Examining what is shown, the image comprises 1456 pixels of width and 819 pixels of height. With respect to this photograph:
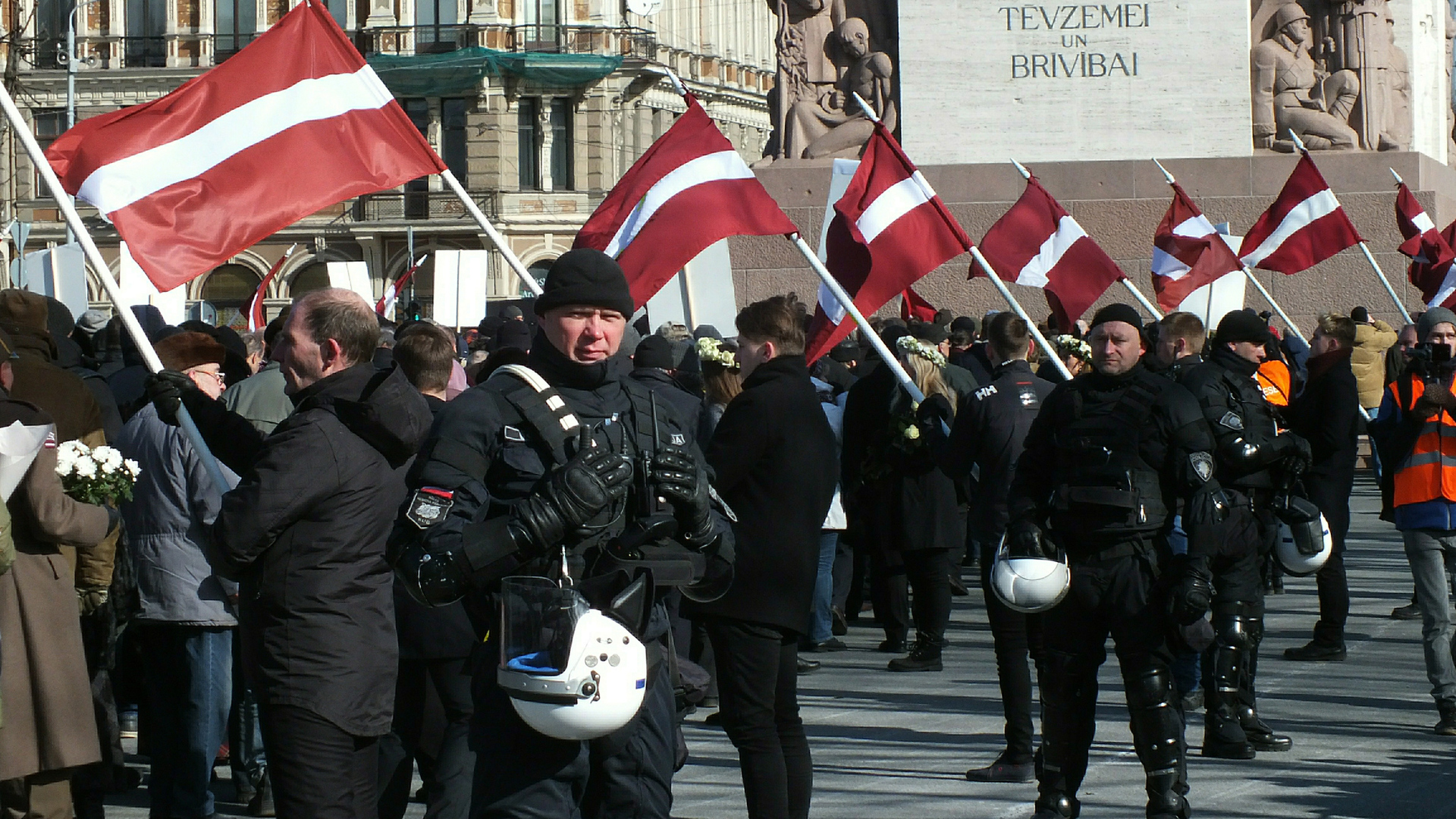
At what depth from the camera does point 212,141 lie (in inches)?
275

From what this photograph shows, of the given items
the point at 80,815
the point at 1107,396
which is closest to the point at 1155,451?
the point at 1107,396

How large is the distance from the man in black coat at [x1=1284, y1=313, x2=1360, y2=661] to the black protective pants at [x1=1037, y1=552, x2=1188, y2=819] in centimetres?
346

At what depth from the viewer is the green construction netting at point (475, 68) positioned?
52.6 metres

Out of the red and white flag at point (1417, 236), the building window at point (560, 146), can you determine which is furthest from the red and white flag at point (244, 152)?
the building window at point (560, 146)

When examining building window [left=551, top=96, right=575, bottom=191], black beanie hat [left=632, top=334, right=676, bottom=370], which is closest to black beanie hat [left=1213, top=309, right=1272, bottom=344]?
black beanie hat [left=632, top=334, right=676, bottom=370]

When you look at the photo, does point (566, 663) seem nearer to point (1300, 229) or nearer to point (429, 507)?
point (429, 507)

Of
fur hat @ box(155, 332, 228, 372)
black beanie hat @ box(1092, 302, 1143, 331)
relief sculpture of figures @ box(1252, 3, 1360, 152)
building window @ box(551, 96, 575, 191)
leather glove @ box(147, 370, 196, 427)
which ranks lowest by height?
leather glove @ box(147, 370, 196, 427)

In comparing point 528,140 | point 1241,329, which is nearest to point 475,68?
point 528,140

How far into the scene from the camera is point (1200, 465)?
273 inches

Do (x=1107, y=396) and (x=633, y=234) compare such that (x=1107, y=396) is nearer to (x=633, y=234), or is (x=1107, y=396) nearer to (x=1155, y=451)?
(x=1155, y=451)

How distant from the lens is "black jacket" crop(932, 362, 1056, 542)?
8.76m

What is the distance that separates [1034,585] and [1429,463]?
302 cm

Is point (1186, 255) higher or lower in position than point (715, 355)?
higher

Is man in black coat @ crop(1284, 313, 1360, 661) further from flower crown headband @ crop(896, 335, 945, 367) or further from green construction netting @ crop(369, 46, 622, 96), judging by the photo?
green construction netting @ crop(369, 46, 622, 96)
